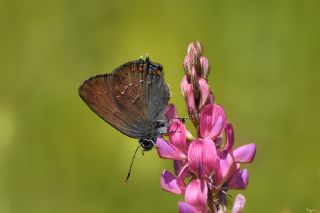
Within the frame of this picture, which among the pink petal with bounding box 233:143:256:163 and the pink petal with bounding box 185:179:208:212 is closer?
the pink petal with bounding box 185:179:208:212

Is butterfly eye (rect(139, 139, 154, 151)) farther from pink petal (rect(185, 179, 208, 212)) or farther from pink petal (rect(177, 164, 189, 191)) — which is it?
pink petal (rect(185, 179, 208, 212))

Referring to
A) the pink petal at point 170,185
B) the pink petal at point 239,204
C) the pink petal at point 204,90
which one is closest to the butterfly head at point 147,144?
the pink petal at point 170,185

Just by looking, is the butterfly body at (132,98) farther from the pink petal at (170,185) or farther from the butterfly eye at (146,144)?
the pink petal at (170,185)

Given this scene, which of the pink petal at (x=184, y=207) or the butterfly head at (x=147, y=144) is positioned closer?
the pink petal at (x=184, y=207)

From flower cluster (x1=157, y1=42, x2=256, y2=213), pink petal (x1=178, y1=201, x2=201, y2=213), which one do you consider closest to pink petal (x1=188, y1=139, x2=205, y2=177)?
flower cluster (x1=157, y1=42, x2=256, y2=213)

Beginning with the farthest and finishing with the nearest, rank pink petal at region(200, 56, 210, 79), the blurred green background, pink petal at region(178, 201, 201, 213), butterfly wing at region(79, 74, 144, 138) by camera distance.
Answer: the blurred green background
butterfly wing at region(79, 74, 144, 138)
pink petal at region(200, 56, 210, 79)
pink petal at region(178, 201, 201, 213)

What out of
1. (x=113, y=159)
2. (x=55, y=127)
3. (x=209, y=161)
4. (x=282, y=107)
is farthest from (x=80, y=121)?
(x=209, y=161)

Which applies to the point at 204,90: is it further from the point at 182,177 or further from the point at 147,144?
the point at 147,144
